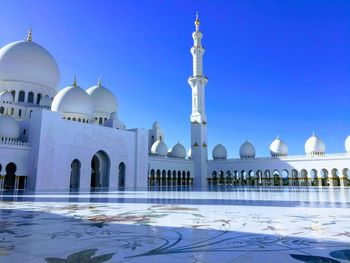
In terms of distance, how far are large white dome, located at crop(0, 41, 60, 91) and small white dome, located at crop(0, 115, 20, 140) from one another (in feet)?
21.0

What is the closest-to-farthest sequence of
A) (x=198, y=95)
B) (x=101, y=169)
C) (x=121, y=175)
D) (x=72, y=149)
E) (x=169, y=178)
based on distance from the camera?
(x=72, y=149)
(x=101, y=169)
(x=121, y=175)
(x=198, y=95)
(x=169, y=178)

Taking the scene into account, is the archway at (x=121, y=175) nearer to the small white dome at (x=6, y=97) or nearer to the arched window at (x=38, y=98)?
the arched window at (x=38, y=98)

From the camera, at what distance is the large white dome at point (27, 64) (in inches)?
990

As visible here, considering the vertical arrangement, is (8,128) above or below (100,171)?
above

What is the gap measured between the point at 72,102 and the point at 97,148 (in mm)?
4395

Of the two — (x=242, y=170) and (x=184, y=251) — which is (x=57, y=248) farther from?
(x=242, y=170)

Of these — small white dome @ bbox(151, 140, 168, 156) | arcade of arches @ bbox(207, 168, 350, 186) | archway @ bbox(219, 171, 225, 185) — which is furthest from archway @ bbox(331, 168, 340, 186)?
small white dome @ bbox(151, 140, 168, 156)

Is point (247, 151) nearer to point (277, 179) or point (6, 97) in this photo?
point (277, 179)

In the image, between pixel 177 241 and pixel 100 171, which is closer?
pixel 177 241

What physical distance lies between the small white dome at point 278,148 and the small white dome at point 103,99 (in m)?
17.7

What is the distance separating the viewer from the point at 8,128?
19797 millimetres

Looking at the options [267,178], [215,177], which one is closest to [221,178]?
[215,177]

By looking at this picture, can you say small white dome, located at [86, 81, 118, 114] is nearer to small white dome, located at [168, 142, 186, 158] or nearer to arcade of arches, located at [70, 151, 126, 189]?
arcade of arches, located at [70, 151, 126, 189]

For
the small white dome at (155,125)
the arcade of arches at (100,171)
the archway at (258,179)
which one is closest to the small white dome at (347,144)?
the archway at (258,179)
